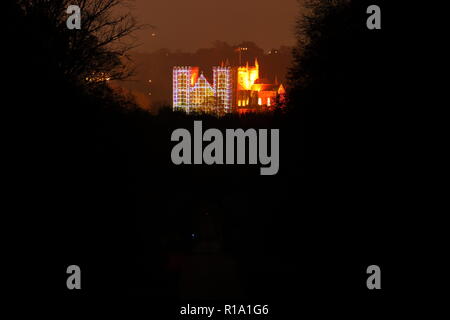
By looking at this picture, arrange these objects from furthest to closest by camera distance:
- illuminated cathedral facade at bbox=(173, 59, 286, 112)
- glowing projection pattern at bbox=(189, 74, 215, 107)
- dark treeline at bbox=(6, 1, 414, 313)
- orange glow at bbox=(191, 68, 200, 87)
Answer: orange glow at bbox=(191, 68, 200, 87) < illuminated cathedral facade at bbox=(173, 59, 286, 112) < glowing projection pattern at bbox=(189, 74, 215, 107) < dark treeline at bbox=(6, 1, 414, 313)

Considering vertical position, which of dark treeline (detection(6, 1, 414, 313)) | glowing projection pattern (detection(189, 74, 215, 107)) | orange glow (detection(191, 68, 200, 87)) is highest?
orange glow (detection(191, 68, 200, 87))

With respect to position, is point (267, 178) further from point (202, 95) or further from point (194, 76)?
point (194, 76)

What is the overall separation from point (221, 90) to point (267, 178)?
94153mm

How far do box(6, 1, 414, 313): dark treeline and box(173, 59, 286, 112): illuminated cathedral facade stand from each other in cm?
8903

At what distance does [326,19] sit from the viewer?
2942cm

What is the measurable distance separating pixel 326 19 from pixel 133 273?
16.0 m

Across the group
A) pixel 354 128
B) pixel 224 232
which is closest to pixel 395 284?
pixel 354 128

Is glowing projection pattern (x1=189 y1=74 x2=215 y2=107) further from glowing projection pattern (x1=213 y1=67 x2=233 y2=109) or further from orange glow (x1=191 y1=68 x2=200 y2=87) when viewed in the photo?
glowing projection pattern (x1=213 y1=67 x2=233 y2=109)

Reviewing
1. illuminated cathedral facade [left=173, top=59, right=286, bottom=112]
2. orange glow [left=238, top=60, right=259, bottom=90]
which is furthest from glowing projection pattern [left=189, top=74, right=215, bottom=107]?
orange glow [left=238, top=60, right=259, bottom=90]

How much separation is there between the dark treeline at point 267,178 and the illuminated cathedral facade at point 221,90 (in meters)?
89.0

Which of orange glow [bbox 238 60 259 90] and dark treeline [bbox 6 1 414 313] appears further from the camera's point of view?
orange glow [bbox 238 60 259 90]

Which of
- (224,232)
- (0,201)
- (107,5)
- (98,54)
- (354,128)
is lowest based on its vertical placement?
(224,232)

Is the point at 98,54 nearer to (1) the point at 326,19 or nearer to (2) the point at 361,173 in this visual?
(2) the point at 361,173

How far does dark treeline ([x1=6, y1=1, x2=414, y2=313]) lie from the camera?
1366cm
